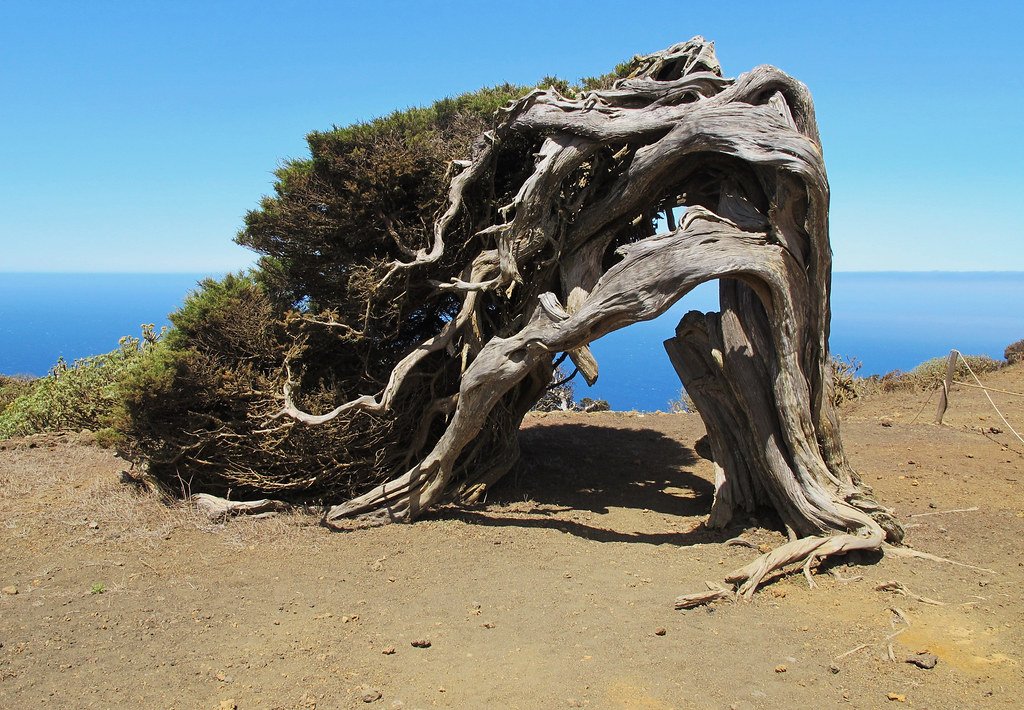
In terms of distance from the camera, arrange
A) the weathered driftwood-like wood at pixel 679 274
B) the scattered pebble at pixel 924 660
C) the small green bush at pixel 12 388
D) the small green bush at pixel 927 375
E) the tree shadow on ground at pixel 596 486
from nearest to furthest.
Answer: the scattered pebble at pixel 924 660
the weathered driftwood-like wood at pixel 679 274
the tree shadow on ground at pixel 596 486
the small green bush at pixel 927 375
the small green bush at pixel 12 388

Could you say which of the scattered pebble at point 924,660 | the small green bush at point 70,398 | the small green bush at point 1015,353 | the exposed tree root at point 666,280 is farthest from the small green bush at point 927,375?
the small green bush at point 70,398

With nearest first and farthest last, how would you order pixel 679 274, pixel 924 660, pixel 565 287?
pixel 924 660 < pixel 679 274 < pixel 565 287

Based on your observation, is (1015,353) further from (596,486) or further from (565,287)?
(565,287)

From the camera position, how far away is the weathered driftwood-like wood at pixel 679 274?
6.68 meters

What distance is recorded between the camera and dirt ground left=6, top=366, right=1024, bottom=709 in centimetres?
471

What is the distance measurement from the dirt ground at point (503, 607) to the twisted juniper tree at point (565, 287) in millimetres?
635

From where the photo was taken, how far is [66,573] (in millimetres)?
6480

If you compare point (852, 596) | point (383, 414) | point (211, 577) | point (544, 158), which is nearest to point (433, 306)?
point (383, 414)

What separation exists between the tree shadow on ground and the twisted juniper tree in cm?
47

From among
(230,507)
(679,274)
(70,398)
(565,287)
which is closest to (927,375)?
(565,287)

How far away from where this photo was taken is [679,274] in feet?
21.6

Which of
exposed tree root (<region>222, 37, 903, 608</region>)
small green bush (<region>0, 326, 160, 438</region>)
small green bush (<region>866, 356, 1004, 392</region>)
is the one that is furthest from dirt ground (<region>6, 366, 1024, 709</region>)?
small green bush (<region>866, 356, 1004, 392</region>)

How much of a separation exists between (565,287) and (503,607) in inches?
138

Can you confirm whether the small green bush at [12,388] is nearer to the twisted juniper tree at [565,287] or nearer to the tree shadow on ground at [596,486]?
the twisted juniper tree at [565,287]
